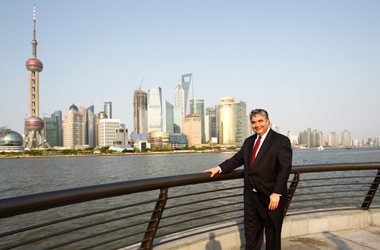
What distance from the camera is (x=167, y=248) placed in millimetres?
3025

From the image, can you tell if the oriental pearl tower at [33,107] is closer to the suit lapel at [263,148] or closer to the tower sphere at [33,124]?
the tower sphere at [33,124]

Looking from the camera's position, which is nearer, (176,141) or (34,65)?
(34,65)

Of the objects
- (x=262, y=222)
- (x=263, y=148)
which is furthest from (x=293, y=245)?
(x=263, y=148)

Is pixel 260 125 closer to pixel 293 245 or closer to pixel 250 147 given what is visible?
pixel 250 147

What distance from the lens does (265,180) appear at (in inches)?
114

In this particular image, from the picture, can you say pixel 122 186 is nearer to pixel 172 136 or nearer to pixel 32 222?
pixel 32 222

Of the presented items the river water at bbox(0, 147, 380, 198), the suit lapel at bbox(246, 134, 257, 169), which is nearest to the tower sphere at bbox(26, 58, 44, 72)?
the river water at bbox(0, 147, 380, 198)

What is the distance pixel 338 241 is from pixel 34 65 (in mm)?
174692

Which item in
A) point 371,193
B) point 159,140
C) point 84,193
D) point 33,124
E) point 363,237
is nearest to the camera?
point 84,193

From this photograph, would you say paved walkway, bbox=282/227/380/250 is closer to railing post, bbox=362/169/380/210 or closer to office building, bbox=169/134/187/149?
railing post, bbox=362/169/380/210

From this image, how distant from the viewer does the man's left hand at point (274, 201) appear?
9.11 ft

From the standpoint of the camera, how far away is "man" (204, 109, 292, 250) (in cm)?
283

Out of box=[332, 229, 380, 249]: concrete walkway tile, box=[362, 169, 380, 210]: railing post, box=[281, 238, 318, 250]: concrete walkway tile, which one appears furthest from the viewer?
box=[362, 169, 380, 210]: railing post

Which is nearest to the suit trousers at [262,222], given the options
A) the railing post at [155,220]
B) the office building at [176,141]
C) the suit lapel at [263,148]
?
the suit lapel at [263,148]
